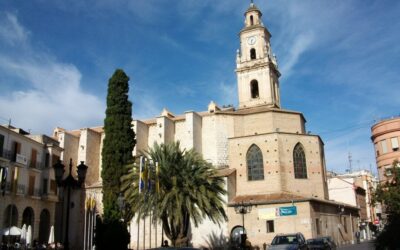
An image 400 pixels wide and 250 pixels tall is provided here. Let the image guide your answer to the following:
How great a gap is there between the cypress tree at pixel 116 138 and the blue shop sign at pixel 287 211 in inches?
602

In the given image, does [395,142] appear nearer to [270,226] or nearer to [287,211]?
[287,211]

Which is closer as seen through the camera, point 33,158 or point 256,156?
point 33,158

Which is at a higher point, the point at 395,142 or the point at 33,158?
the point at 395,142

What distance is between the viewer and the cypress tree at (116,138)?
24438 millimetres

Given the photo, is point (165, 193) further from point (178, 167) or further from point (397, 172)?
point (397, 172)

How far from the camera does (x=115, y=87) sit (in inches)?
1045

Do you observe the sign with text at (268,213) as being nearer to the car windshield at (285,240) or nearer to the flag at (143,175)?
the flag at (143,175)

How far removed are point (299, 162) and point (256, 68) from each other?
1258cm

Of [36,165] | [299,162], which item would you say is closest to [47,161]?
[36,165]

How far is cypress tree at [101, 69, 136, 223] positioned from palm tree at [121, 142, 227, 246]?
77 centimetres

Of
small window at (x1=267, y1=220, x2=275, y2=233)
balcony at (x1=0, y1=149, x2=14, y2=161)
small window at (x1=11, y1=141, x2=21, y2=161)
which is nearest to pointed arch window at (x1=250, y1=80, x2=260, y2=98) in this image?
small window at (x1=267, y1=220, x2=275, y2=233)

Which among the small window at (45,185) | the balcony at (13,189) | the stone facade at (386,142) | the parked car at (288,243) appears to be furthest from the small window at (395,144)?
the balcony at (13,189)

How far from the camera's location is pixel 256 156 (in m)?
39.8

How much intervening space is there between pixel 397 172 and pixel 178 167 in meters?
13.1
